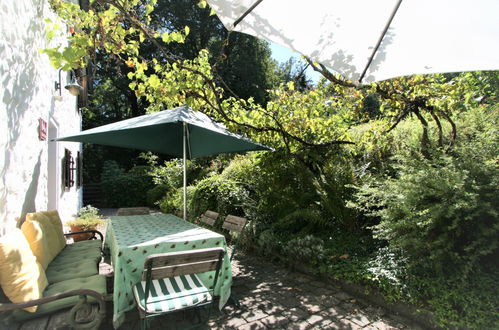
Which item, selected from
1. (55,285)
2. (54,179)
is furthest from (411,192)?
(54,179)

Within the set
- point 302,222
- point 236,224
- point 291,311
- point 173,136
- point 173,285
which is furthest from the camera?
point 173,136

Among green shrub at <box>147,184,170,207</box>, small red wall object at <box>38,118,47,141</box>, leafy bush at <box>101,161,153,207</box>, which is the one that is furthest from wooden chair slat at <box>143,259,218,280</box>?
leafy bush at <box>101,161,153,207</box>

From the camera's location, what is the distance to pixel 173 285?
2.79 metres

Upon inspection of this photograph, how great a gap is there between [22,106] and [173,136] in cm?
269

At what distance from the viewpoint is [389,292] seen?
3.25m

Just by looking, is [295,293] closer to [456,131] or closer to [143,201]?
[456,131]

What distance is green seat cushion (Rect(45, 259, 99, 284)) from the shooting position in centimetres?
296

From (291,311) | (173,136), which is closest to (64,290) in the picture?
(291,311)

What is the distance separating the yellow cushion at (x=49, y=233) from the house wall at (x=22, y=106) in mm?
130

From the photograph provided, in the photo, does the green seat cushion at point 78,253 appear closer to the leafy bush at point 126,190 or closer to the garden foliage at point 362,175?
the garden foliage at point 362,175

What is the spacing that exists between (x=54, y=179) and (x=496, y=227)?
676 centimetres

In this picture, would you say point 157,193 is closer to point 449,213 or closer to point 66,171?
point 66,171

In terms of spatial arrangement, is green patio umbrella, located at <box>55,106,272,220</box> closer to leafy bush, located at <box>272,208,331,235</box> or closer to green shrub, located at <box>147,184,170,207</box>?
leafy bush, located at <box>272,208,331,235</box>

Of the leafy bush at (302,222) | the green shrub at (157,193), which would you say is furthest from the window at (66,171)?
the green shrub at (157,193)
